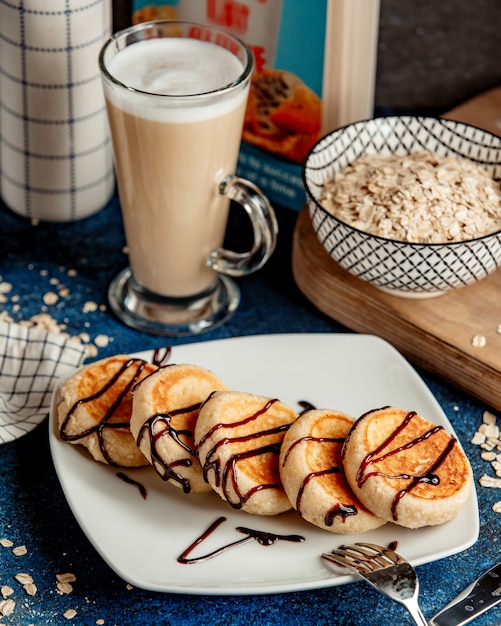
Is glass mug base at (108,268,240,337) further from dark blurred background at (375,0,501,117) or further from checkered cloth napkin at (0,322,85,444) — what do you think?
dark blurred background at (375,0,501,117)

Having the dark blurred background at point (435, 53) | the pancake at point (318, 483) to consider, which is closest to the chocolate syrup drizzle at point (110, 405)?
the pancake at point (318, 483)

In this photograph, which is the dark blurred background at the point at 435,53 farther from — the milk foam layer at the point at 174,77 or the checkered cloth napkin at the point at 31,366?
the checkered cloth napkin at the point at 31,366

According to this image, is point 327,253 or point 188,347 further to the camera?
point 327,253

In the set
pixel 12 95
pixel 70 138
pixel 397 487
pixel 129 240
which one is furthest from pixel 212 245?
pixel 397 487

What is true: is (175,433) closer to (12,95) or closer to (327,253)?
(327,253)

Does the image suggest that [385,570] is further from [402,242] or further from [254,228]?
[254,228]

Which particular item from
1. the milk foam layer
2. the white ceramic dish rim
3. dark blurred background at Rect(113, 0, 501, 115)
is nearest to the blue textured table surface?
the white ceramic dish rim

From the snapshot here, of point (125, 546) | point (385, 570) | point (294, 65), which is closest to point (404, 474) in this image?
point (385, 570)
